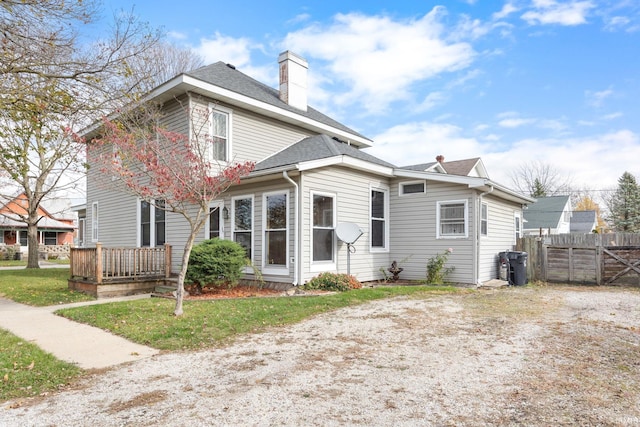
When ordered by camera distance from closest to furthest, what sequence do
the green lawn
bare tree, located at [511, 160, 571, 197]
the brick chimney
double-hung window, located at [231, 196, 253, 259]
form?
the green lawn < double-hung window, located at [231, 196, 253, 259] < the brick chimney < bare tree, located at [511, 160, 571, 197]

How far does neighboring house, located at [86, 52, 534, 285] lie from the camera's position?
9953mm

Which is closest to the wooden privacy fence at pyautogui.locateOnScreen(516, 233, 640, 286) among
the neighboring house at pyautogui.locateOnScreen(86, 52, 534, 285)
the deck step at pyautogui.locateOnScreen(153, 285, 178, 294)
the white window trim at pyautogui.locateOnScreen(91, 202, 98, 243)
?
the neighboring house at pyautogui.locateOnScreen(86, 52, 534, 285)

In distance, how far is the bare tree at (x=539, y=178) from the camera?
4456cm

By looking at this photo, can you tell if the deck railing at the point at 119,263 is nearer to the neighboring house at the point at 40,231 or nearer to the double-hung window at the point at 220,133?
the double-hung window at the point at 220,133

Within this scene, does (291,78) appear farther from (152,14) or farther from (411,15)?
(152,14)

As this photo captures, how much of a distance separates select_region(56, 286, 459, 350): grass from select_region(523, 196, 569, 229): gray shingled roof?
77.8ft

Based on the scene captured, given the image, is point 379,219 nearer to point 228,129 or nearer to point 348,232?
point 348,232

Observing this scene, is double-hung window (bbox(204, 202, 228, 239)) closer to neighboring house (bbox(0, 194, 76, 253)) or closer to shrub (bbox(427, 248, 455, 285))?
shrub (bbox(427, 248, 455, 285))

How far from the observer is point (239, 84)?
12359mm

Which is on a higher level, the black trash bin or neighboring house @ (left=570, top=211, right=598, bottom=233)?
neighboring house @ (left=570, top=211, right=598, bottom=233)

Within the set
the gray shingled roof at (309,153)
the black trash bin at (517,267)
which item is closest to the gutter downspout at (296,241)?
the gray shingled roof at (309,153)

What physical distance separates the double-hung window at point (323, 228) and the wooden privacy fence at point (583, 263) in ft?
22.6

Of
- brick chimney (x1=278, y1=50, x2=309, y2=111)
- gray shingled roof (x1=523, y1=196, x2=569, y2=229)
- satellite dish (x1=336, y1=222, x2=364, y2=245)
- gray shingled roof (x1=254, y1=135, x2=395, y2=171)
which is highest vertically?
brick chimney (x1=278, y1=50, x2=309, y2=111)

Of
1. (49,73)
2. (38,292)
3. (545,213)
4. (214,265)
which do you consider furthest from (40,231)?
(545,213)
